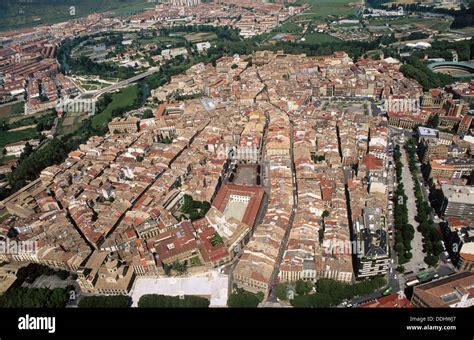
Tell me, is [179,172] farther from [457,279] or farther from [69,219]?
[457,279]

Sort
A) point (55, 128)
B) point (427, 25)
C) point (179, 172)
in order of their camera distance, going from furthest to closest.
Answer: point (427, 25), point (55, 128), point (179, 172)

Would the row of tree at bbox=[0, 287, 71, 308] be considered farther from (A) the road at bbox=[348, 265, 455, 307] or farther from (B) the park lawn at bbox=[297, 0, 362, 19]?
(B) the park lawn at bbox=[297, 0, 362, 19]

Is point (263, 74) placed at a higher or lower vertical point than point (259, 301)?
higher

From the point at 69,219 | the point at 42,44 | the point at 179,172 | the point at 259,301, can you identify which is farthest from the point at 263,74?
the point at 42,44

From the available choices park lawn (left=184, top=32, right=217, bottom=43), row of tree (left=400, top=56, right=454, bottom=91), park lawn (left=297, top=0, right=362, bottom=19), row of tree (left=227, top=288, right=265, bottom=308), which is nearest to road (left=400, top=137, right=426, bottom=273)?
row of tree (left=227, top=288, right=265, bottom=308)

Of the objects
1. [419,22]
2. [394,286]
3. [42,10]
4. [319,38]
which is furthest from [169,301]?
[42,10]

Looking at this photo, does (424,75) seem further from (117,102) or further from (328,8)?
(328,8)

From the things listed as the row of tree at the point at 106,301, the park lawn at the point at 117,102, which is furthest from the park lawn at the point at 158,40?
the row of tree at the point at 106,301
